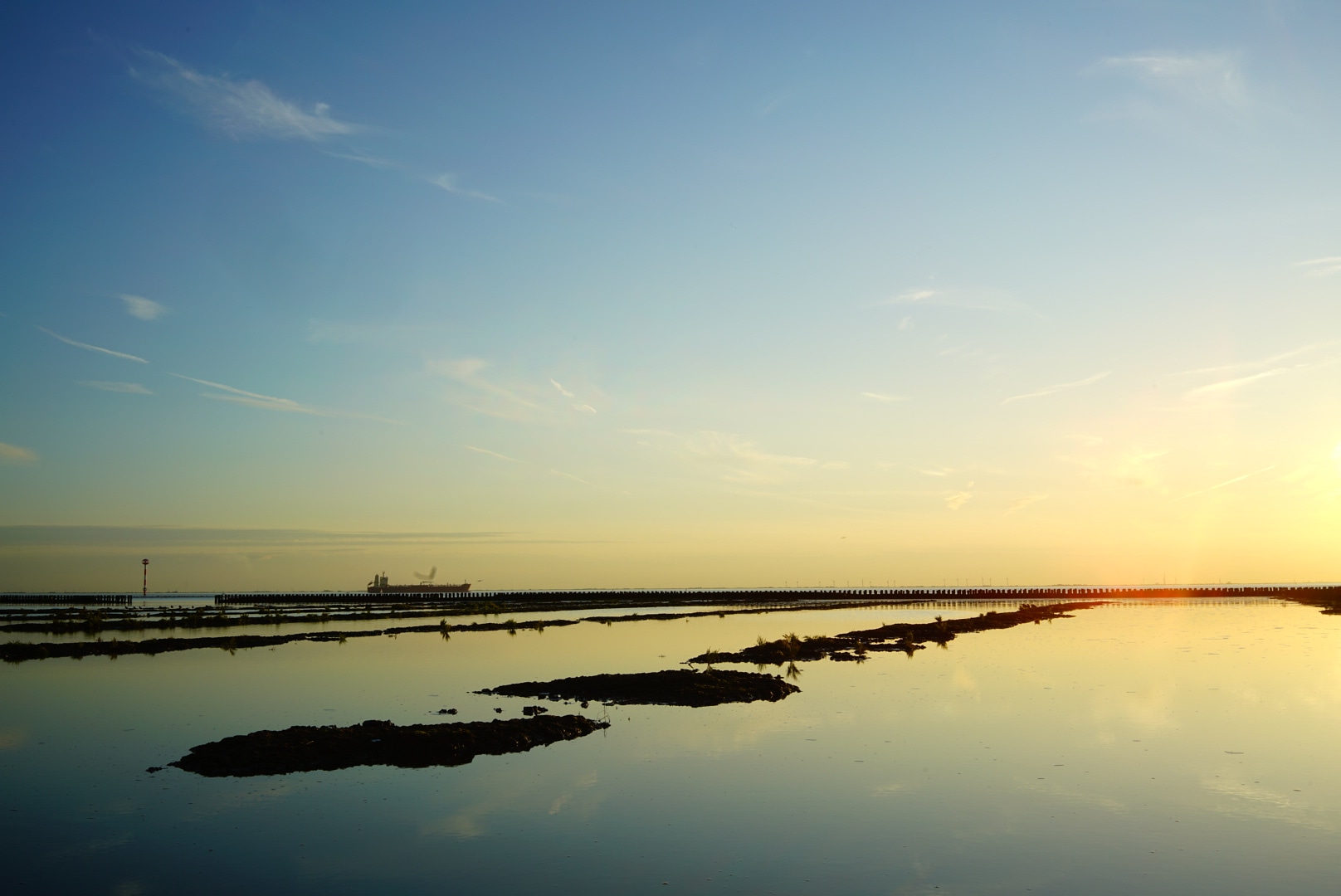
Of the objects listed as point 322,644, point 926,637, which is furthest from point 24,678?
point 926,637

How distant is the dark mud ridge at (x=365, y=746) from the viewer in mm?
20406

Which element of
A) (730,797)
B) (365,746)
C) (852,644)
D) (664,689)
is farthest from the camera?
(852,644)

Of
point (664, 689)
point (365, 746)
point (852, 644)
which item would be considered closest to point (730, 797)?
point (365, 746)

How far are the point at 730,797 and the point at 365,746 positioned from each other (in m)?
9.31

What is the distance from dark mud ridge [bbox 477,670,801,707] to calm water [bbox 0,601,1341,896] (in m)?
1.42

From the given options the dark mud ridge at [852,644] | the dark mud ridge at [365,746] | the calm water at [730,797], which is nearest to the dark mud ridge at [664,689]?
the calm water at [730,797]

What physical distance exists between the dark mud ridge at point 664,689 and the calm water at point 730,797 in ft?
4.66

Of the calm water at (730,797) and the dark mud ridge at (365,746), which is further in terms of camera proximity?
the dark mud ridge at (365,746)

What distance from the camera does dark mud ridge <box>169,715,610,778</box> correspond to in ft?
66.9

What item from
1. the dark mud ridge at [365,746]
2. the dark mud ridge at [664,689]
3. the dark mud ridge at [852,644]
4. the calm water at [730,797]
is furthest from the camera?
the dark mud ridge at [852,644]

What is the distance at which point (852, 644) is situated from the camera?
53.1 m

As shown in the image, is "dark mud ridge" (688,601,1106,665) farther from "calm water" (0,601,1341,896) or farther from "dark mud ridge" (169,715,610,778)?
"dark mud ridge" (169,715,610,778)

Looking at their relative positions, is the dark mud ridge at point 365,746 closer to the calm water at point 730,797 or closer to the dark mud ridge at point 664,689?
the calm water at point 730,797

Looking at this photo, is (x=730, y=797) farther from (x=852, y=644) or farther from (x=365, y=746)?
(x=852, y=644)
